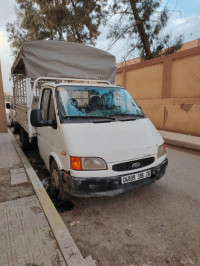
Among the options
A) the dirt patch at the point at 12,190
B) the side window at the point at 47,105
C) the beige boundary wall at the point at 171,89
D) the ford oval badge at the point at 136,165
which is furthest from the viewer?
the beige boundary wall at the point at 171,89

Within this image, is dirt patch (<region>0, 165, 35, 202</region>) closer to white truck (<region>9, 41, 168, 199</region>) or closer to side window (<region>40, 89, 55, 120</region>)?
white truck (<region>9, 41, 168, 199</region>)

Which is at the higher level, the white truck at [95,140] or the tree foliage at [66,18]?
the tree foliage at [66,18]

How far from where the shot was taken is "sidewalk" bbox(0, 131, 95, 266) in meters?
1.94

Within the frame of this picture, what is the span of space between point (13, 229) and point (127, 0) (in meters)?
12.1

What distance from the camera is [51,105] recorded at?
11.3 ft

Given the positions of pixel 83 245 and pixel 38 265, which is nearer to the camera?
pixel 38 265

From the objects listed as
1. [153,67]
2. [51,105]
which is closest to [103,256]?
[51,105]

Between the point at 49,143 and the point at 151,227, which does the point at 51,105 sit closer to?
the point at 49,143

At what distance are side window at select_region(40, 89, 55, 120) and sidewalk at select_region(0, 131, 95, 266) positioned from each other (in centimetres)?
125

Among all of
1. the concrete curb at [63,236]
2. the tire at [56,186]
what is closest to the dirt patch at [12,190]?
the concrete curb at [63,236]

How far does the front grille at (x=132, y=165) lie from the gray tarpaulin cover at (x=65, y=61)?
315cm

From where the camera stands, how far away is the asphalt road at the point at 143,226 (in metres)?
2.15

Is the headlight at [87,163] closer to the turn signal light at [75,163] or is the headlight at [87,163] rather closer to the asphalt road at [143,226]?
the turn signal light at [75,163]

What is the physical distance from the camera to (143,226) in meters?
2.63
